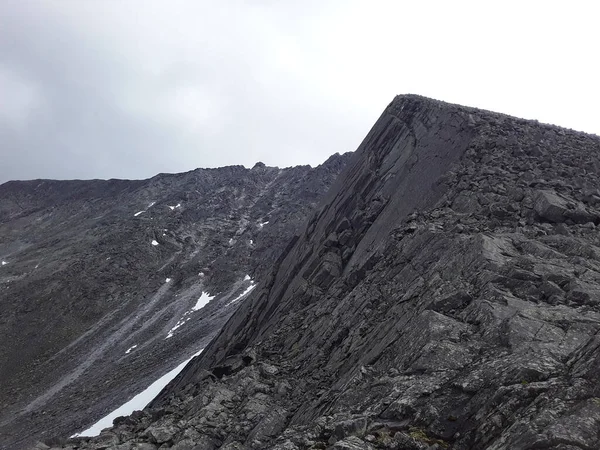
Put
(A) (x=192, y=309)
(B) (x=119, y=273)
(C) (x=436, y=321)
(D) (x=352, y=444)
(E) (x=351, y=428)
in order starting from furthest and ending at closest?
(B) (x=119, y=273), (A) (x=192, y=309), (C) (x=436, y=321), (E) (x=351, y=428), (D) (x=352, y=444)

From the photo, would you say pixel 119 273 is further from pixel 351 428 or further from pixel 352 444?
pixel 352 444

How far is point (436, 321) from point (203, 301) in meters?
62.2

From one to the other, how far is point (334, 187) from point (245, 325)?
1614 centimetres

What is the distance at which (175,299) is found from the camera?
74375mm

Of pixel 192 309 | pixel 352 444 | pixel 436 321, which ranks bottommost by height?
pixel 192 309

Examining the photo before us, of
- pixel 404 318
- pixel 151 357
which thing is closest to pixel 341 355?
pixel 404 318

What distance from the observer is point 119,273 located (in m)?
84.2

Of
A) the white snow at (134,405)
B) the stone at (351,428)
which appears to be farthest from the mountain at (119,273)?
the stone at (351,428)

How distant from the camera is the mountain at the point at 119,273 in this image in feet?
162

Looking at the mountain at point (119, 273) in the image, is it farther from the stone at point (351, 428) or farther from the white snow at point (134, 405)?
the stone at point (351, 428)

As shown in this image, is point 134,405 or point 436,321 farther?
point 134,405

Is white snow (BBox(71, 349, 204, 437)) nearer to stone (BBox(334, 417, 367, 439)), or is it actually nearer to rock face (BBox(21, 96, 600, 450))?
rock face (BBox(21, 96, 600, 450))

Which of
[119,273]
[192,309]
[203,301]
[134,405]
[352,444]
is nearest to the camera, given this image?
[352,444]

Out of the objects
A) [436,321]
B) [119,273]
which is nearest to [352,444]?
[436,321]
